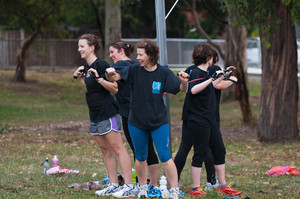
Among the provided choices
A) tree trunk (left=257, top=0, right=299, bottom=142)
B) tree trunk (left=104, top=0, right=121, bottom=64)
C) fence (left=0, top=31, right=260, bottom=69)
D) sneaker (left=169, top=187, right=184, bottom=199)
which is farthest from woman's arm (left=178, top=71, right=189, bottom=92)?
fence (left=0, top=31, right=260, bottom=69)

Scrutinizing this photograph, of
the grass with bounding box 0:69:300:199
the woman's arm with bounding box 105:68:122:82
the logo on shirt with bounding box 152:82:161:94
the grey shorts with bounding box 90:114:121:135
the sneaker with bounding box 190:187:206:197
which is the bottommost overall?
the grass with bounding box 0:69:300:199

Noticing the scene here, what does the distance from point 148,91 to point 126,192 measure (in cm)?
122

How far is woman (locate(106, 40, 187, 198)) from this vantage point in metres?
5.59

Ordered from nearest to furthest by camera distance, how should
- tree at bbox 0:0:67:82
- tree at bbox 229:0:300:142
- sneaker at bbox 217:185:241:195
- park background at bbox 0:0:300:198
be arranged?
sneaker at bbox 217:185:241:195 → park background at bbox 0:0:300:198 → tree at bbox 229:0:300:142 → tree at bbox 0:0:67:82

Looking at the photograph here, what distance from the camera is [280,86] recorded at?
1130 cm

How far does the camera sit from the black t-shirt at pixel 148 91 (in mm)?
5586

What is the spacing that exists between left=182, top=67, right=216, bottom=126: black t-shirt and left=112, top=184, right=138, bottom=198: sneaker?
3.38ft

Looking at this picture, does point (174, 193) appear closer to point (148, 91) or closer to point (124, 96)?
point (148, 91)

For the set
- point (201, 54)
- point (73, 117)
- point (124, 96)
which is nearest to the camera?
point (201, 54)

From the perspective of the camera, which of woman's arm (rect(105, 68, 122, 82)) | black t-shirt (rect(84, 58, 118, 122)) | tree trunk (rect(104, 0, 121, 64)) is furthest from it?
tree trunk (rect(104, 0, 121, 64))

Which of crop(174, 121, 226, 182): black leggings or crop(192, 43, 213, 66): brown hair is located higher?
crop(192, 43, 213, 66): brown hair

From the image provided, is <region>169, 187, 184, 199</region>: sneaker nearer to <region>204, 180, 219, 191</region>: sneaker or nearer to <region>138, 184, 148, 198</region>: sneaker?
<region>138, 184, 148, 198</region>: sneaker

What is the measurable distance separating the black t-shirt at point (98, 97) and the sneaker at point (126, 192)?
83 centimetres

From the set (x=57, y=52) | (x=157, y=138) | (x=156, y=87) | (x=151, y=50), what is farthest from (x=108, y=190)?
(x=57, y=52)
